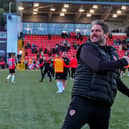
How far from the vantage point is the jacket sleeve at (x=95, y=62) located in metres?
4.22

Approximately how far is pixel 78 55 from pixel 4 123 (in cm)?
487

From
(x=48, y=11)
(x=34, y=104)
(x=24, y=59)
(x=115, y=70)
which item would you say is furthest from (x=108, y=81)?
(x=48, y=11)

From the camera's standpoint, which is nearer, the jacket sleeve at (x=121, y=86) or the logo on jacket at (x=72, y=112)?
the logo on jacket at (x=72, y=112)

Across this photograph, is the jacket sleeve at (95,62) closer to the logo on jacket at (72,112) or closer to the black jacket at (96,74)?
the black jacket at (96,74)

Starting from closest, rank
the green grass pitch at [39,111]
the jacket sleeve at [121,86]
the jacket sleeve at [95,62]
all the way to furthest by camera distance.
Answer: the jacket sleeve at [95,62], the jacket sleeve at [121,86], the green grass pitch at [39,111]

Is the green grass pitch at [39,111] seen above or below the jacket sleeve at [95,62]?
below

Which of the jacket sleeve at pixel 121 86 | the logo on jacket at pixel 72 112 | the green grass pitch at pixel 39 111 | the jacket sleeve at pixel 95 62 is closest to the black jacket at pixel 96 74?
the jacket sleeve at pixel 95 62

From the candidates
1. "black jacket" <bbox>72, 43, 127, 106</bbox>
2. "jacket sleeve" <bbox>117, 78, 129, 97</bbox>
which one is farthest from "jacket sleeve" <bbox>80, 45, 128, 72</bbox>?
"jacket sleeve" <bbox>117, 78, 129, 97</bbox>

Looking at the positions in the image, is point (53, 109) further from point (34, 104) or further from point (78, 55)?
point (78, 55)

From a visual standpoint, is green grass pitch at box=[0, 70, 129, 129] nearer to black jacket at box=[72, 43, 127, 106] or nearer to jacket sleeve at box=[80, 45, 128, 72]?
black jacket at box=[72, 43, 127, 106]

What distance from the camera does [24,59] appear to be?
38.9m

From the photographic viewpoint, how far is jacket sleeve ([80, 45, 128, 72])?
4.22m

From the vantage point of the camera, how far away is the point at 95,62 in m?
4.24

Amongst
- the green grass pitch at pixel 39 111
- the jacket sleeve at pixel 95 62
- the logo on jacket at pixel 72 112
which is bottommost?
the green grass pitch at pixel 39 111
